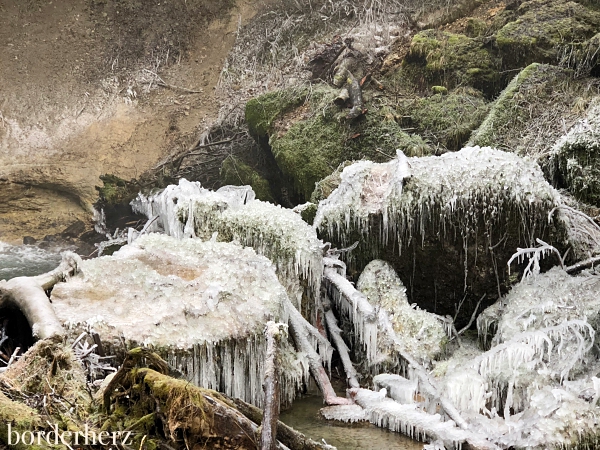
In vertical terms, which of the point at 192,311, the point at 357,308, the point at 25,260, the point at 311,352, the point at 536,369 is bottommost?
the point at 536,369

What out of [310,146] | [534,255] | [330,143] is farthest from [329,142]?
[534,255]

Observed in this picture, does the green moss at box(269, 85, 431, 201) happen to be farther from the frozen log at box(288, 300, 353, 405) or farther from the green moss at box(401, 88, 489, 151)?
the frozen log at box(288, 300, 353, 405)

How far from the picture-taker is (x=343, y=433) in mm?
4191

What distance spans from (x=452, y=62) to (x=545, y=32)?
140 cm

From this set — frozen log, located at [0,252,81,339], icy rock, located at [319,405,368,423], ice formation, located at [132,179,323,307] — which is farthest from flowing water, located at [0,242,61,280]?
icy rock, located at [319,405,368,423]

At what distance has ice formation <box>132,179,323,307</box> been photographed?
5.59m

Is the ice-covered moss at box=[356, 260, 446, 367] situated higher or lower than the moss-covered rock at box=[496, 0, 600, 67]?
lower

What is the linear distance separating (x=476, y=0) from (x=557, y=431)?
32.8ft

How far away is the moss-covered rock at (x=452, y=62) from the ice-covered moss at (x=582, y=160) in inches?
127

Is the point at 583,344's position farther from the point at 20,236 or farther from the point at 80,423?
the point at 20,236

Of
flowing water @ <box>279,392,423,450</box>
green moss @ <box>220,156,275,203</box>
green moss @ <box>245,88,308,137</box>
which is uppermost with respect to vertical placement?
green moss @ <box>245,88,308,137</box>

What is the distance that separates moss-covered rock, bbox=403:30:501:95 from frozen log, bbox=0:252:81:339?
22.5ft

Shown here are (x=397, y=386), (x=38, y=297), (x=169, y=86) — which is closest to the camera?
(x=38, y=297)

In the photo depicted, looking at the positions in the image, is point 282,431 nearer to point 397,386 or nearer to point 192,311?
point 192,311
